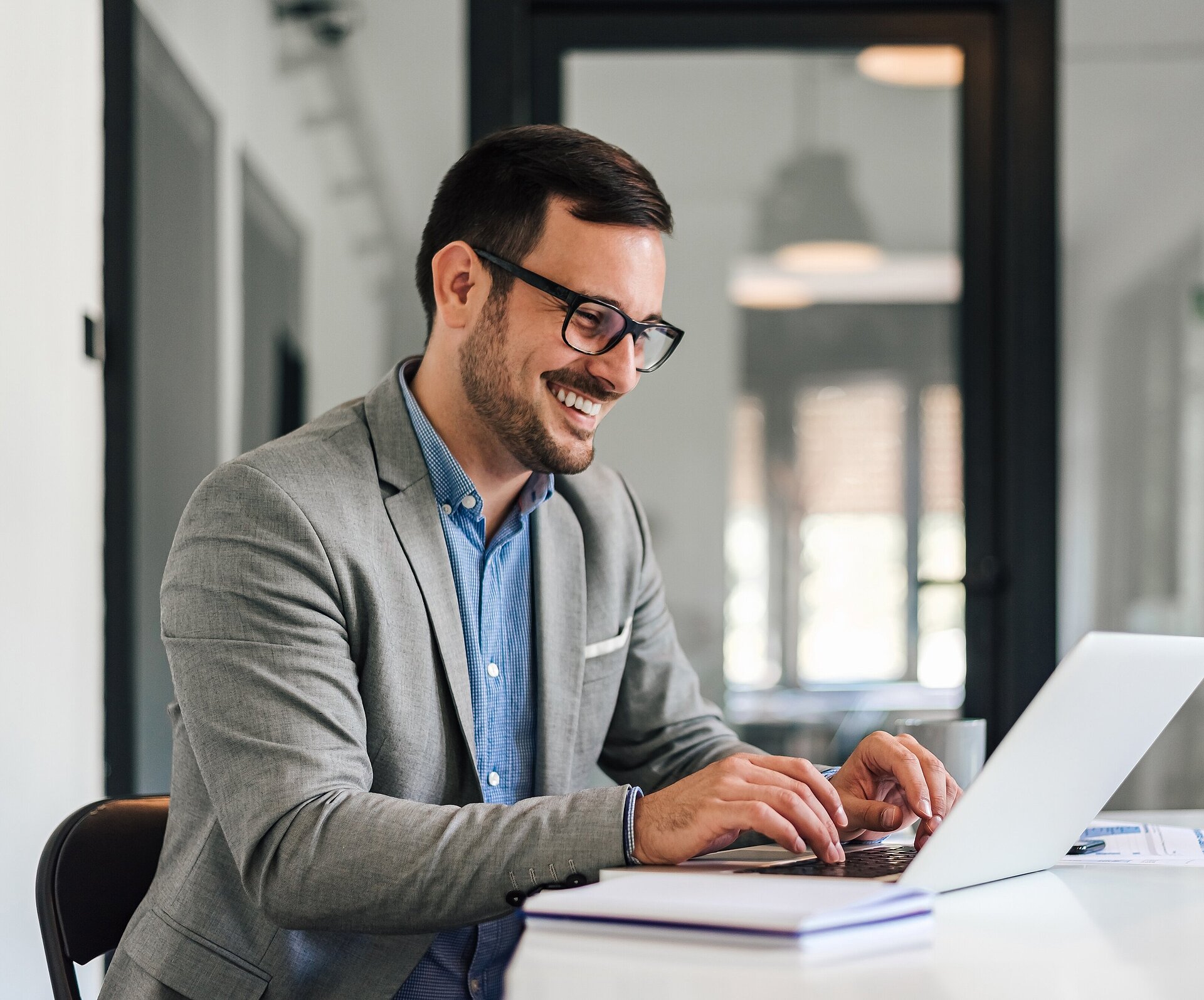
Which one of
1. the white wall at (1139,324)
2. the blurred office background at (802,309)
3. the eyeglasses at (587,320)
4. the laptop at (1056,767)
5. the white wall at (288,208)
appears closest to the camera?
the laptop at (1056,767)

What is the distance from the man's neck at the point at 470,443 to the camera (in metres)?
1.49

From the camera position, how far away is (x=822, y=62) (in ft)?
9.81

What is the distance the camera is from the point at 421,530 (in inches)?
53.7

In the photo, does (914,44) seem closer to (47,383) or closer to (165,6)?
(165,6)

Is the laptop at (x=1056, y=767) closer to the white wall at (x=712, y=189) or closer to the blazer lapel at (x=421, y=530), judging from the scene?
the blazer lapel at (x=421, y=530)

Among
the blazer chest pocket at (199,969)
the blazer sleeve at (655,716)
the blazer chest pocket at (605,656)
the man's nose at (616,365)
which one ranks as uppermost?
the man's nose at (616,365)

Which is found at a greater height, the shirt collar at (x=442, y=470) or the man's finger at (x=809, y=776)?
the shirt collar at (x=442, y=470)

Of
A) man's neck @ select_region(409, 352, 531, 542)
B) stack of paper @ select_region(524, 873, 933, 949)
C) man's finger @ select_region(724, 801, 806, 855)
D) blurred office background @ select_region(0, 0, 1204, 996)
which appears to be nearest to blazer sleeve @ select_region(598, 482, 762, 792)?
man's neck @ select_region(409, 352, 531, 542)

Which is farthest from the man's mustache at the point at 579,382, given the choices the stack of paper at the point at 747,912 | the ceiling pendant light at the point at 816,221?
the ceiling pendant light at the point at 816,221

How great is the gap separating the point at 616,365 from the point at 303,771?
0.59 m

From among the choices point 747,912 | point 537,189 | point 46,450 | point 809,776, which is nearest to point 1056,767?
point 809,776

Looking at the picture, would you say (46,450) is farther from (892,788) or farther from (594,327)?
(892,788)

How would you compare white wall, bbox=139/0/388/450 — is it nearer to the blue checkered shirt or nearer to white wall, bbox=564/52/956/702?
white wall, bbox=564/52/956/702

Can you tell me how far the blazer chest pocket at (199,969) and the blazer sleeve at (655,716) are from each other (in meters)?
0.57
